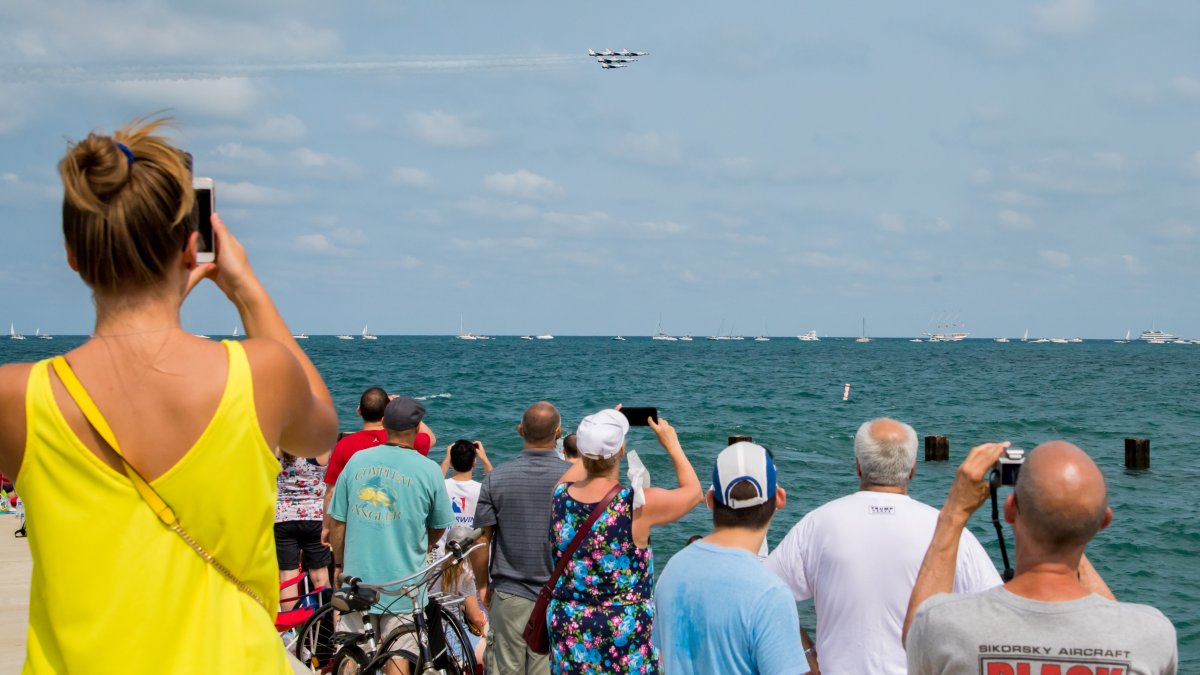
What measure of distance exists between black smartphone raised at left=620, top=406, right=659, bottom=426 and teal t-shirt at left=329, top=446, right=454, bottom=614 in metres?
1.32

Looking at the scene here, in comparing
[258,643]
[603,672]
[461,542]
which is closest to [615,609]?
[603,672]

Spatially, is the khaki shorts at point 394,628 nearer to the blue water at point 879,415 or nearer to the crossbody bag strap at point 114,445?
the crossbody bag strap at point 114,445

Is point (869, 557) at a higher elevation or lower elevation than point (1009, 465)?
lower

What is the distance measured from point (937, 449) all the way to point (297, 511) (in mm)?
23333

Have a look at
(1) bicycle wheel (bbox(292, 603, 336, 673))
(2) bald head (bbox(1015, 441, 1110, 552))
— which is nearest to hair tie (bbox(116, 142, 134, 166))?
(2) bald head (bbox(1015, 441, 1110, 552))

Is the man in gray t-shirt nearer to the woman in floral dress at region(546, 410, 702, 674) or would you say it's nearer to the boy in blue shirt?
the woman in floral dress at region(546, 410, 702, 674)

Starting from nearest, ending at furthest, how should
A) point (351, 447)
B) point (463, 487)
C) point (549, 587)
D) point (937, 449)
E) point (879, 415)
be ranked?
point (549, 587)
point (351, 447)
point (463, 487)
point (937, 449)
point (879, 415)

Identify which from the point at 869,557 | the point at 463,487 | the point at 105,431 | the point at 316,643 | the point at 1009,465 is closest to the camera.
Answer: the point at 105,431

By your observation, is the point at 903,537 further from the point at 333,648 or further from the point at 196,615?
the point at 333,648

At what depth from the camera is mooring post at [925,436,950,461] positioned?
28.7 meters

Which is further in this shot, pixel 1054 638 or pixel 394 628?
pixel 394 628

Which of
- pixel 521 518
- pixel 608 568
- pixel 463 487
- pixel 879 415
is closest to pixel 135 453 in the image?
pixel 608 568

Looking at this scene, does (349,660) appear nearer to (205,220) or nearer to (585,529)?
(585,529)

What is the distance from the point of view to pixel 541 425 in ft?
20.5
